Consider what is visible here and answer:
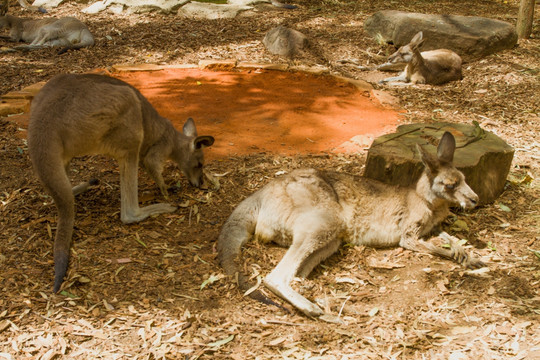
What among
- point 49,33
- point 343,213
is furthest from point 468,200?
point 49,33

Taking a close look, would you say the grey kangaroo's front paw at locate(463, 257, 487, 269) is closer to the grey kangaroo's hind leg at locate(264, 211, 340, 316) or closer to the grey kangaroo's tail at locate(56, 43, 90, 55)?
the grey kangaroo's hind leg at locate(264, 211, 340, 316)

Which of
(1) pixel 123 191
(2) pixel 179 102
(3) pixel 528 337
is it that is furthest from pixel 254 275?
(2) pixel 179 102

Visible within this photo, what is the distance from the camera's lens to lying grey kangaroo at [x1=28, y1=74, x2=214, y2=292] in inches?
152

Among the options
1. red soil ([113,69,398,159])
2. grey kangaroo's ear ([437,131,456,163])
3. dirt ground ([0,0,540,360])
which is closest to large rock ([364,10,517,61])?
red soil ([113,69,398,159])

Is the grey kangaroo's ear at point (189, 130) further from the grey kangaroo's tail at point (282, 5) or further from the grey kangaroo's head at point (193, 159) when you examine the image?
the grey kangaroo's tail at point (282, 5)

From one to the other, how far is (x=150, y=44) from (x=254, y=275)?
7859 mm

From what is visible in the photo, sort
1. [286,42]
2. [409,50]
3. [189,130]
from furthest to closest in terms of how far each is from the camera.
Result: [286,42] < [409,50] < [189,130]

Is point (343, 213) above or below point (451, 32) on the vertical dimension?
below

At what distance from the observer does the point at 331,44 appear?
10.7 m

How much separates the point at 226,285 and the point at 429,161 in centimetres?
203

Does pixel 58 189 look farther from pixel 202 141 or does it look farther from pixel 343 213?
pixel 343 213

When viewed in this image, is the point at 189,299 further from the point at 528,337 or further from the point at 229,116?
the point at 229,116

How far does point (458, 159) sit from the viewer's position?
4.83 meters

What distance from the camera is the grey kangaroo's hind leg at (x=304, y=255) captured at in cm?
366
